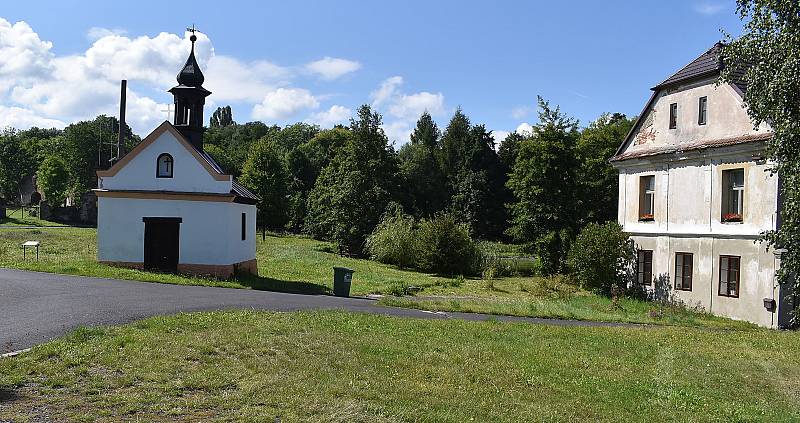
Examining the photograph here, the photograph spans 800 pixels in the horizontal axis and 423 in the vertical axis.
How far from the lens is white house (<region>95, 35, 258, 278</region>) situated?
86.5 feet

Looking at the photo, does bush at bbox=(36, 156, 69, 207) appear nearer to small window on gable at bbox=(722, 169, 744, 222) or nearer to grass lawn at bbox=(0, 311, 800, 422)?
grass lawn at bbox=(0, 311, 800, 422)

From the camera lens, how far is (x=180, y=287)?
71.1ft

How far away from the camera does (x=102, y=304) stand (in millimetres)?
15758

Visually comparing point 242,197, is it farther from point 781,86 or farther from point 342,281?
point 781,86

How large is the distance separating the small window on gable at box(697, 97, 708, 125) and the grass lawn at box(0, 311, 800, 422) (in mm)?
13100

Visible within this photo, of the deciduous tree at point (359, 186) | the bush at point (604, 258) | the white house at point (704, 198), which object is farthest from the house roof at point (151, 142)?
the deciduous tree at point (359, 186)

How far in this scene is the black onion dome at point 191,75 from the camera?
29.8m

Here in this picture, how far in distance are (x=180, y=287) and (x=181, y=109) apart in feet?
37.4

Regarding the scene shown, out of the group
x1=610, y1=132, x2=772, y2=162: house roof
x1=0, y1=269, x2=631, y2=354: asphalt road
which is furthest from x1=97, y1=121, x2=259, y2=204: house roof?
x1=610, y1=132, x2=772, y2=162: house roof

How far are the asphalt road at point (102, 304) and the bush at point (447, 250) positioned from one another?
22.9 metres

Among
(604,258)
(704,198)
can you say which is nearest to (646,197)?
(604,258)

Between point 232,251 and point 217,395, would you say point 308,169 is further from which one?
point 217,395

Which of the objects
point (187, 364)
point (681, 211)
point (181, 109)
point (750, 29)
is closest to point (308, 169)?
point (181, 109)

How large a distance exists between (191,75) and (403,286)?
1394 centimetres
